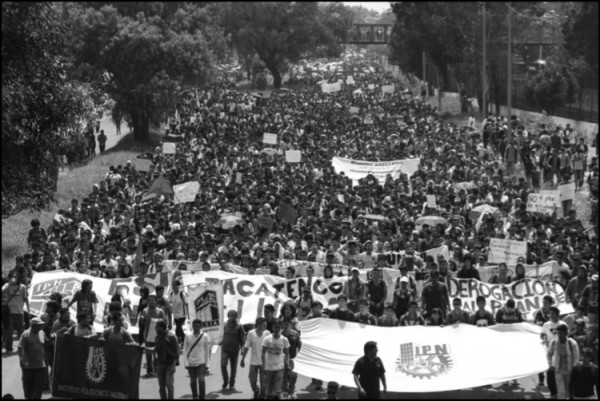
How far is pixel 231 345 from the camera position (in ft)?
47.5

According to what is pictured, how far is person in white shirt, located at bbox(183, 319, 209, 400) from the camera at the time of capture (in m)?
13.8

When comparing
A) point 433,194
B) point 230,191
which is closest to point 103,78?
point 230,191

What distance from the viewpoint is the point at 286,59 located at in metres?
87.9

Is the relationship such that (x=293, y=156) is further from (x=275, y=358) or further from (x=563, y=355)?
(x=563, y=355)

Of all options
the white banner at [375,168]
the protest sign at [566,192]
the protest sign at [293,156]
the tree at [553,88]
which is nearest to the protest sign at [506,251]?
the protest sign at [566,192]

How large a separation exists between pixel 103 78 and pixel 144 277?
27.8m

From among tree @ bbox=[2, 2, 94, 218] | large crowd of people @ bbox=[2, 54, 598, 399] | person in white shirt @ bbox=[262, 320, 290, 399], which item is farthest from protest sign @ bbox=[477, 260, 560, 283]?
tree @ bbox=[2, 2, 94, 218]

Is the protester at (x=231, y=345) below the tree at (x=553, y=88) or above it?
above

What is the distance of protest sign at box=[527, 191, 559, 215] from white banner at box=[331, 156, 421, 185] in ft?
22.9

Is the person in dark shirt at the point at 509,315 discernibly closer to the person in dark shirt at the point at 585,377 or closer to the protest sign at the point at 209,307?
the person in dark shirt at the point at 585,377

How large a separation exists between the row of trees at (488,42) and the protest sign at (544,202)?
22158 millimetres

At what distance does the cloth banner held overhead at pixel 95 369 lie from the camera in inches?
514

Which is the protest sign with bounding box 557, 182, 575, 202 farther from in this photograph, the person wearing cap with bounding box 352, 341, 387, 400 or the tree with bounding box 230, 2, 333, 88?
the tree with bounding box 230, 2, 333, 88

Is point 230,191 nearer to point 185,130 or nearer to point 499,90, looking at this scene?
point 185,130
